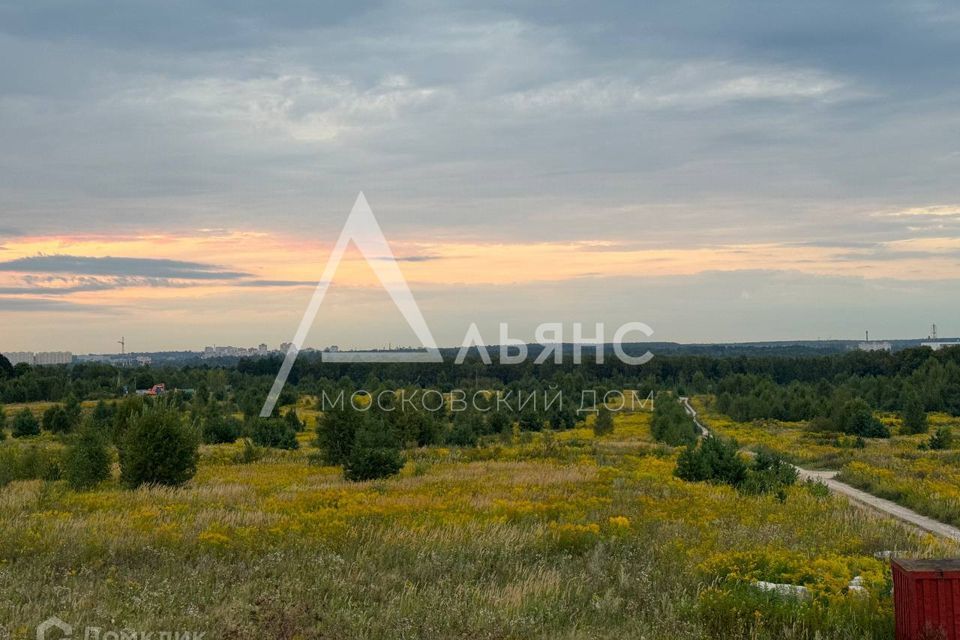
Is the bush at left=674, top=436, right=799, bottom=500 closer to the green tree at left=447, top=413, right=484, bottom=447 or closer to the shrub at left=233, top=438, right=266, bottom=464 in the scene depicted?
the shrub at left=233, top=438, right=266, bottom=464

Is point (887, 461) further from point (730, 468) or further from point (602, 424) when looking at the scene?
point (602, 424)

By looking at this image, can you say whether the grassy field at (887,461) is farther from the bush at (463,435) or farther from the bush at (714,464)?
the bush at (463,435)

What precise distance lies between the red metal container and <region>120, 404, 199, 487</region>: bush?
22.3 m

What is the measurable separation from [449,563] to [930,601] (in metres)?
6.21

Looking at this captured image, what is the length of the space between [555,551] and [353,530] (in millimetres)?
3537

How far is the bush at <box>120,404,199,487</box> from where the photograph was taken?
24641 mm

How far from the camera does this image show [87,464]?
25062mm

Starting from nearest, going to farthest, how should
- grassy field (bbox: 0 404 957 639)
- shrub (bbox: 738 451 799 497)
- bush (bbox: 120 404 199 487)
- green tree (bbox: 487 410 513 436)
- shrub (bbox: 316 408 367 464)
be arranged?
grassy field (bbox: 0 404 957 639) < shrub (bbox: 738 451 799 497) < bush (bbox: 120 404 199 487) < shrub (bbox: 316 408 367 464) < green tree (bbox: 487 410 513 436)

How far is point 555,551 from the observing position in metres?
13.0

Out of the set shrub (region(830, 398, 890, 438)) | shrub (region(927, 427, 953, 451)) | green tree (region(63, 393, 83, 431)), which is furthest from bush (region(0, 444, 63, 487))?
shrub (region(830, 398, 890, 438))

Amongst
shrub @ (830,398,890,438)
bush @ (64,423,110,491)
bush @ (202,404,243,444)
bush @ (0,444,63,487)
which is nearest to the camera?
bush @ (64,423,110,491)

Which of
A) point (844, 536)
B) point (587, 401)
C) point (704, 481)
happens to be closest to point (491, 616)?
point (844, 536)

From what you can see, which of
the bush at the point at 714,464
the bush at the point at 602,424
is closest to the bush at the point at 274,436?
the bush at the point at 602,424

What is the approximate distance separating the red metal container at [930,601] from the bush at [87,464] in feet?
78.6
